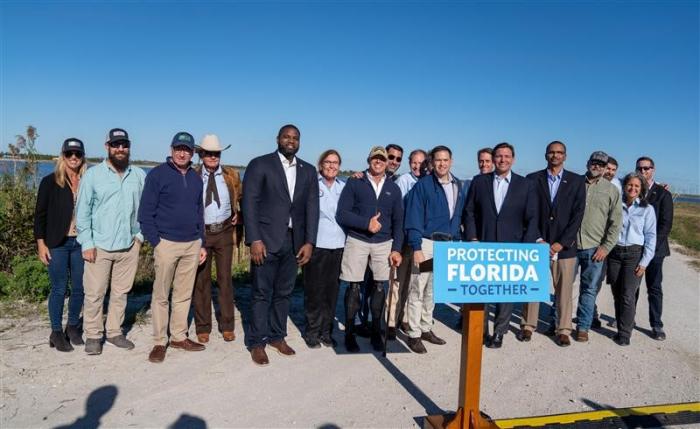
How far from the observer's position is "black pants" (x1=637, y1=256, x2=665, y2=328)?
21.3 feet

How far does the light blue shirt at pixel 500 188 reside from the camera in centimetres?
573

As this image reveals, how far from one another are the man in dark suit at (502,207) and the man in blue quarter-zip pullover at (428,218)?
0.25m

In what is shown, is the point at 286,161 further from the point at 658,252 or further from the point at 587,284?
the point at 658,252

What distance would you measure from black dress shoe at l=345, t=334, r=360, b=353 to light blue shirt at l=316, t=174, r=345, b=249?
1.05 metres

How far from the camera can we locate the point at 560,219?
19.6 ft

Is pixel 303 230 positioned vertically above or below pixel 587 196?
below

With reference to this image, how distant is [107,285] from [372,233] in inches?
115

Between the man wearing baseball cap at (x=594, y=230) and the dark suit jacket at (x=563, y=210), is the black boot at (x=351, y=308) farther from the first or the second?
the man wearing baseball cap at (x=594, y=230)

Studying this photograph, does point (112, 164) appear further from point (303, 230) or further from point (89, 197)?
point (303, 230)

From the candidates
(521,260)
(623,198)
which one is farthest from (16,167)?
(623,198)

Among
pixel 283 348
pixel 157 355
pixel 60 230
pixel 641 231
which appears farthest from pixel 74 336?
pixel 641 231

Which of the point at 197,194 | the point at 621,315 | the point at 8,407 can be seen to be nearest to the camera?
the point at 8,407

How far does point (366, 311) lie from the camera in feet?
20.6

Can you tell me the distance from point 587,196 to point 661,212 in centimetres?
127
